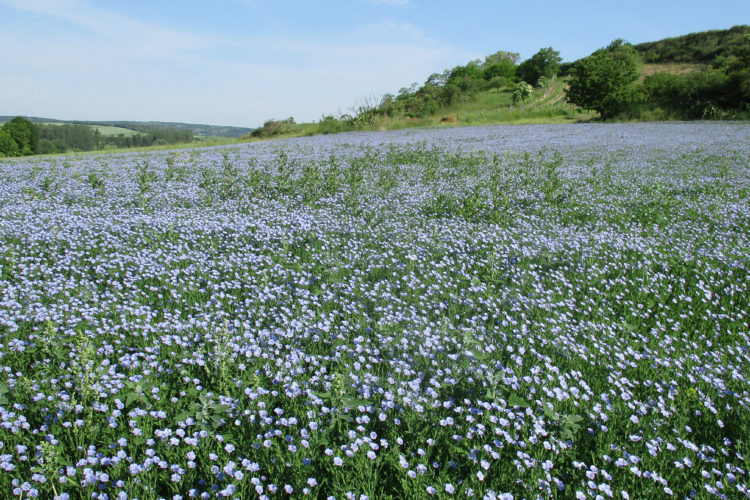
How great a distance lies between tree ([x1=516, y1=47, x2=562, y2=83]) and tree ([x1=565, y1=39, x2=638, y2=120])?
31.8 m

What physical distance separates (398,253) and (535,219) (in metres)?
3.27

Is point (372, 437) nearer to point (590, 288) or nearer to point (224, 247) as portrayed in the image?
point (590, 288)

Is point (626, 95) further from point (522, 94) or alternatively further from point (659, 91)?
point (522, 94)

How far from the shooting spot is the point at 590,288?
16.5 ft

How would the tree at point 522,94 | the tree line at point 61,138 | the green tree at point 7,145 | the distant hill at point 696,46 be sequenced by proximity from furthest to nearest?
the distant hill at point 696,46 → the green tree at point 7,145 → the tree line at point 61,138 → the tree at point 522,94

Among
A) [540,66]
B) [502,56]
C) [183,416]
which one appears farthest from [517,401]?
[502,56]

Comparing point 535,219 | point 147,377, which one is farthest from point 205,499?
point 535,219

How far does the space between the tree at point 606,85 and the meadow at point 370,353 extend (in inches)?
1445

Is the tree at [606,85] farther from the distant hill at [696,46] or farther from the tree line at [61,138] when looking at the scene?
the tree line at [61,138]

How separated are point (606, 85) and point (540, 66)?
38.4 m

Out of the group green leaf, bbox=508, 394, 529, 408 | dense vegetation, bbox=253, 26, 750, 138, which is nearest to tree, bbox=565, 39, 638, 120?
dense vegetation, bbox=253, 26, 750, 138

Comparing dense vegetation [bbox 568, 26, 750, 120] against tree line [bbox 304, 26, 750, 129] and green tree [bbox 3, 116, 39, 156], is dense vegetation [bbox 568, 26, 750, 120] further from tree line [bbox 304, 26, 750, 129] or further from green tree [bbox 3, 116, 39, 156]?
green tree [bbox 3, 116, 39, 156]

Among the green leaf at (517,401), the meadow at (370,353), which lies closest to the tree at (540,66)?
the meadow at (370,353)

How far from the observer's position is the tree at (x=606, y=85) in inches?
1519
